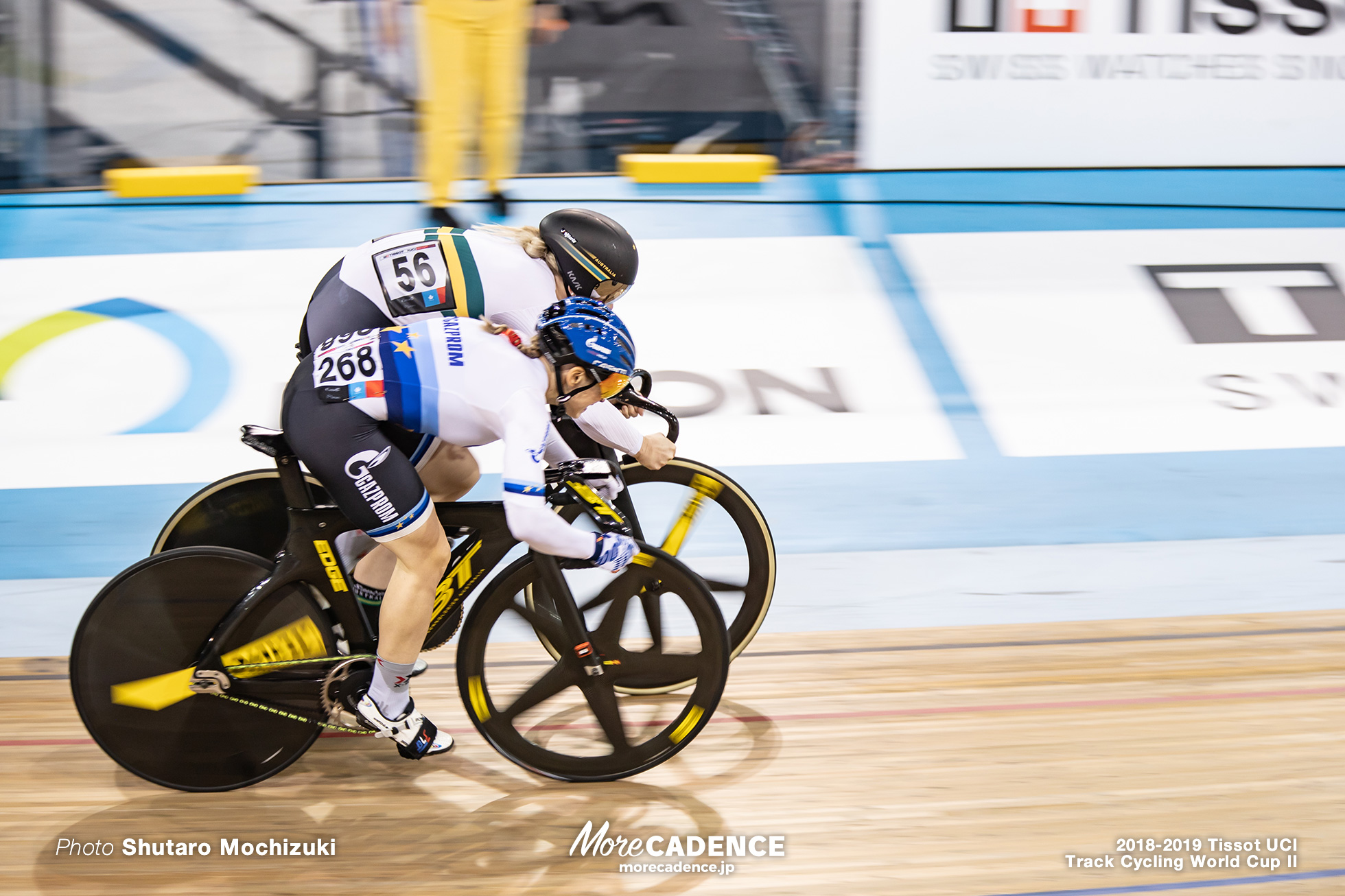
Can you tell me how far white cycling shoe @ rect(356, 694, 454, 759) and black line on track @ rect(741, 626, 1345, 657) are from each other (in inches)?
37.4

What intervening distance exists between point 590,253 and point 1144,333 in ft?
11.1

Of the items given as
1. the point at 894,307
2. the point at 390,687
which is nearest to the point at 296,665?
the point at 390,687

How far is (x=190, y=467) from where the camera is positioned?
4152 mm

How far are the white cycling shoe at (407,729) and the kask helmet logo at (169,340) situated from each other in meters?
2.30

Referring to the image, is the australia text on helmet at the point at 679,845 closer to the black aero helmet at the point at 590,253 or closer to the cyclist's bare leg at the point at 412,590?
the cyclist's bare leg at the point at 412,590

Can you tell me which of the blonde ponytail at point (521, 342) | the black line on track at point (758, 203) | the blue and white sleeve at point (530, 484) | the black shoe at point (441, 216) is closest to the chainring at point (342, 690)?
the blue and white sleeve at point (530, 484)

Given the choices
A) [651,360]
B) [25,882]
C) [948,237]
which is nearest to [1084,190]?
[948,237]

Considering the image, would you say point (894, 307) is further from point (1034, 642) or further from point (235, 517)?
point (235, 517)

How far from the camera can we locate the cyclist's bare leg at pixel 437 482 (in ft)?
8.69

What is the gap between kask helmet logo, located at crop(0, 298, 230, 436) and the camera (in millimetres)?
4418

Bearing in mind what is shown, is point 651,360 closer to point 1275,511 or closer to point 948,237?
point 948,237

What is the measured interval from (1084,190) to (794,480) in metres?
3.13

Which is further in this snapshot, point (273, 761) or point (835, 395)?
point (835, 395)

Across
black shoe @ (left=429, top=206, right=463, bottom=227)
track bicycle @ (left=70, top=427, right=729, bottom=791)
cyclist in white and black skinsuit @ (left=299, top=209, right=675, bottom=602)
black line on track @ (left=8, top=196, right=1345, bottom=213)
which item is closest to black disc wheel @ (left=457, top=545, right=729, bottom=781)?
track bicycle @ (left=70, top=427, right=729, bottom=791)
